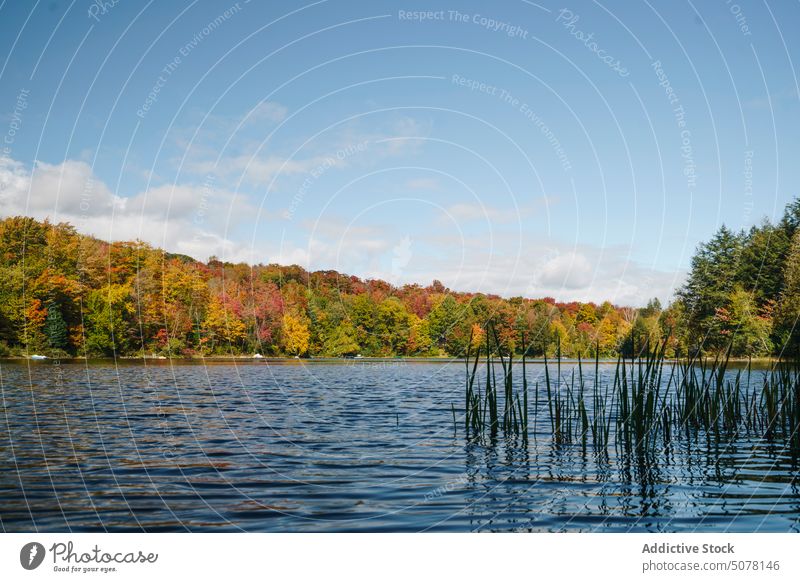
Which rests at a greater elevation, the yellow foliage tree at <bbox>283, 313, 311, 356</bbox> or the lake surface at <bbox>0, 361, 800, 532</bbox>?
the yellow foliage tree at <bbox>283, 313, 311, 356</bbox>

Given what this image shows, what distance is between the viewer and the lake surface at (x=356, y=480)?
829 cm

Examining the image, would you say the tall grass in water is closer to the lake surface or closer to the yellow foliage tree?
the lake surface

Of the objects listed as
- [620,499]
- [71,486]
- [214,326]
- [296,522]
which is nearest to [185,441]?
[71,486]

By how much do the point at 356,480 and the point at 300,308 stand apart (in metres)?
72.3

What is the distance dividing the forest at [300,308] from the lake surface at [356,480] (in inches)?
1489

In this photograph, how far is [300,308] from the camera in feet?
269

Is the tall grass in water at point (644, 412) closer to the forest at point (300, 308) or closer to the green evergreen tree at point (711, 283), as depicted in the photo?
the forest at point (300, 308)

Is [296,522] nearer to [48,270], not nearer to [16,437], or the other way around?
[16,437]

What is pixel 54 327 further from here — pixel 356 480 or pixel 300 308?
pixel 356 480

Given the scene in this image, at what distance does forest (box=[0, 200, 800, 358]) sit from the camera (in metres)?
58.7
